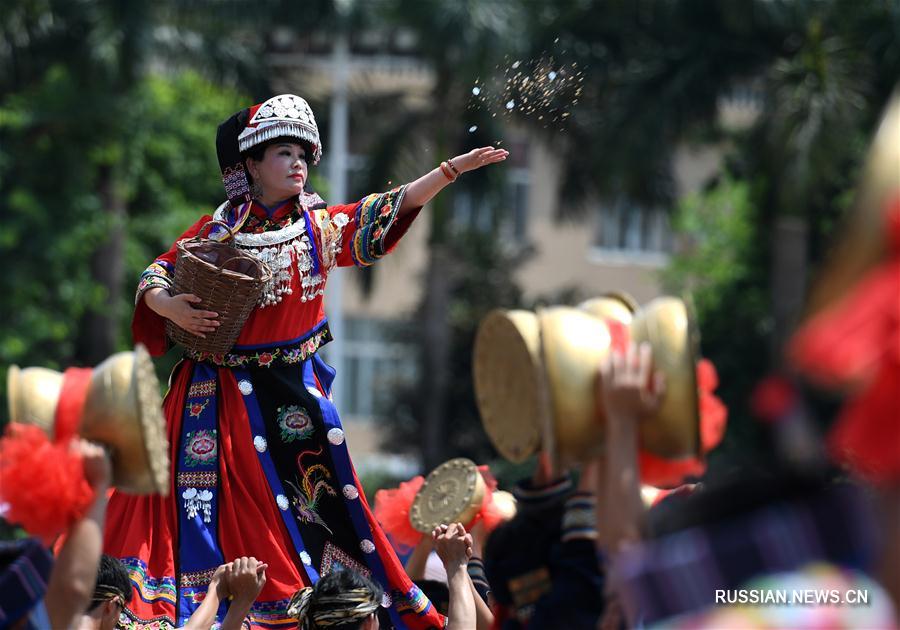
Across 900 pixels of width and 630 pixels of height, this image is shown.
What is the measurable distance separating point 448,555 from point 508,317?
85 cm

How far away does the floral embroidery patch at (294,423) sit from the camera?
580 cm

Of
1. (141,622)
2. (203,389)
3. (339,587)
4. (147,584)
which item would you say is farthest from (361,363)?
(339,587)

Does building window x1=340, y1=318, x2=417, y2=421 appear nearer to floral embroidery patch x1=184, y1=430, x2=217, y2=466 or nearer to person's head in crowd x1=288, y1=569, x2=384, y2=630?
floral embroidery patch x1=184, y1=430, x2=217, y2=466

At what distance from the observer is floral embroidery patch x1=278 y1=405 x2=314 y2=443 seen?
19.0 feet

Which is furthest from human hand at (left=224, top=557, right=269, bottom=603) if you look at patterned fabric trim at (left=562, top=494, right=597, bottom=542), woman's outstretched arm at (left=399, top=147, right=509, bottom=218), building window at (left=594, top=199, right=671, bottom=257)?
building window at (left=594, top=199, right=671, bottom=257)

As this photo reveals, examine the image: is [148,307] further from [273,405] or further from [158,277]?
[273,405]

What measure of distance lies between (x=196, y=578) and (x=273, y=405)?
65cm

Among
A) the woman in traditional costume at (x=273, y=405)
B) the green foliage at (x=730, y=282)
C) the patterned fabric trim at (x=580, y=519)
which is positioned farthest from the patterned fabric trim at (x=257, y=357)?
the green foliage at (x=730, y=282)

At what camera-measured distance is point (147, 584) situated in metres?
5.45

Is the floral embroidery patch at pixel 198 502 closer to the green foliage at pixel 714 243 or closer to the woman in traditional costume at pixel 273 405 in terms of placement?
the woman in traditional costume at pixel 273 405

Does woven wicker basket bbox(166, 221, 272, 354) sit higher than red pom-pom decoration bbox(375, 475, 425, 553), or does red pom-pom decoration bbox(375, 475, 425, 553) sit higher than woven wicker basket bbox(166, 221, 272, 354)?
woven wicker basket bbox(166, 221, 272, 354)

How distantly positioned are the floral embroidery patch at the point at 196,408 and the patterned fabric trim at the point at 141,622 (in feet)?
2.39

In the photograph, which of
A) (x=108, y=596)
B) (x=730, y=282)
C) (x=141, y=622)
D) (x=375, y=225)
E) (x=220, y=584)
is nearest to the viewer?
(x=108, y=596)

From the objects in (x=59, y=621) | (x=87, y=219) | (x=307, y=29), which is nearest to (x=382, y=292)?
(x=307, y=29)
